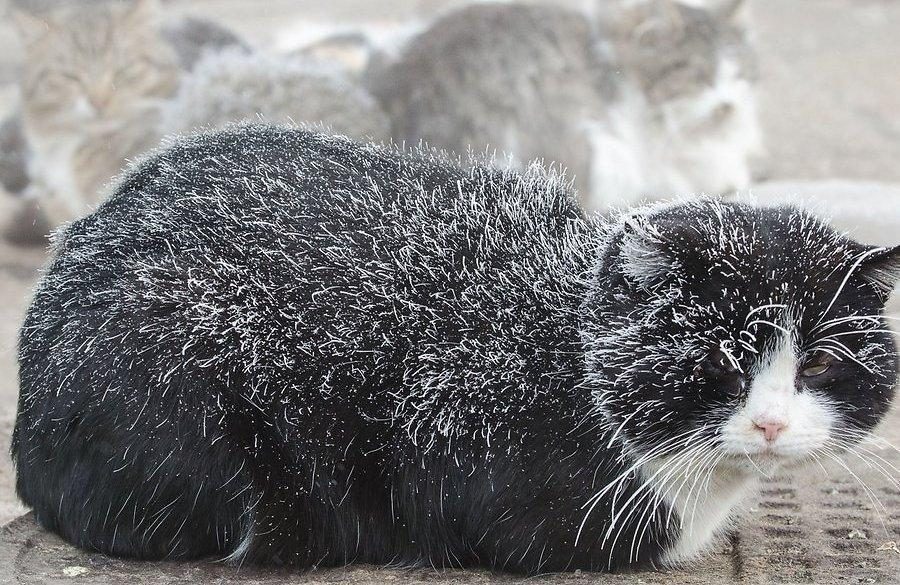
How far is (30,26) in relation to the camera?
326 inches

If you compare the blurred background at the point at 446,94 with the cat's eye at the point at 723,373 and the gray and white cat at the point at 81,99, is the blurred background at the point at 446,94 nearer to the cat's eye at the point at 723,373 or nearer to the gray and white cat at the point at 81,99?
the gray and white cat at the point at 81,99

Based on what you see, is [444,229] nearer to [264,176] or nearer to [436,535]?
[264,176]

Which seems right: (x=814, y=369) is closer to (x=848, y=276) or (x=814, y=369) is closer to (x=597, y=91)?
(x=848, y=276)

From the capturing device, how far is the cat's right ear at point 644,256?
9.82 ft

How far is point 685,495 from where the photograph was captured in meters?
3.21

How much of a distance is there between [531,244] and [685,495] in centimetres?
78

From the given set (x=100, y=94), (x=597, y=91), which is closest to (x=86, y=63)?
(x=100, y=94)

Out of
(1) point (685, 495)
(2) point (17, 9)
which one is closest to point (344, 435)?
(1) point (685, 495)

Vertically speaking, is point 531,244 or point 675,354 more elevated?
point 531,244

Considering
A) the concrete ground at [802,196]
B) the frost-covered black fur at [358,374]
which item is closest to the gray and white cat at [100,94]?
the concrete ground at [802,196]

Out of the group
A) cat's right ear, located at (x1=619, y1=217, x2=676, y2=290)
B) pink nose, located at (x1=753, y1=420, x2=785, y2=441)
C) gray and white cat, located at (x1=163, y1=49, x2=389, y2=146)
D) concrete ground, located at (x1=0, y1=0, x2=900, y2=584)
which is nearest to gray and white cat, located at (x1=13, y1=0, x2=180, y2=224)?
gray and white cat, located at (x1=163, y1=49, x2=389, y2=146)

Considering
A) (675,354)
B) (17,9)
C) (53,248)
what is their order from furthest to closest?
(17,9) < (53,248) < (675,354)

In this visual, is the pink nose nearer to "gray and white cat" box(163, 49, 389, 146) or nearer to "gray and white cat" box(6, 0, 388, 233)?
"gray and white cat" box(163, 49, 389, 146)

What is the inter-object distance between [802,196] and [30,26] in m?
5.34
